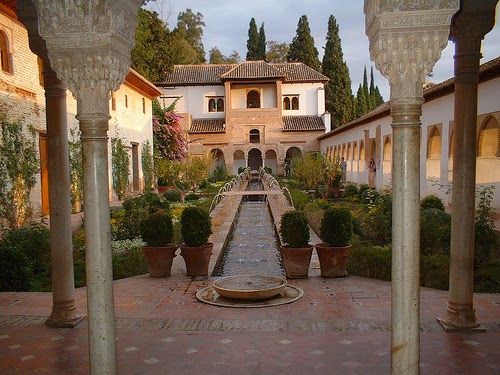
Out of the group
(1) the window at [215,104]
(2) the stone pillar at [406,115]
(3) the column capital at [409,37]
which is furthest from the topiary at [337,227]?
(1) the window at [215,104]

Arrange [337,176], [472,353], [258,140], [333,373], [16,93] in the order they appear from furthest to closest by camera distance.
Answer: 1. [258,140]
2. [337,176]
3. [16,93]
4. [472,353]
5. [333,373]

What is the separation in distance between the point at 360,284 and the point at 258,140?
110ft

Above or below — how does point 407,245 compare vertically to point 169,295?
above

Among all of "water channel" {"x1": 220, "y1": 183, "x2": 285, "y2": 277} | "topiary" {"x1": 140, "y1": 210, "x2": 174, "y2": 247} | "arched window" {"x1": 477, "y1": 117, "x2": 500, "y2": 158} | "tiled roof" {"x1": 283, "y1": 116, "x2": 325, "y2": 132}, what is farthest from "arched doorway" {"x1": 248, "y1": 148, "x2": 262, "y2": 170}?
"topiary" {"x1": 140, "y1": 210, "x2": 174, "y2": 247}

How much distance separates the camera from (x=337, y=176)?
2047 centimetres

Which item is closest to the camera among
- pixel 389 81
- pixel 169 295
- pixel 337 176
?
pixel 389 81

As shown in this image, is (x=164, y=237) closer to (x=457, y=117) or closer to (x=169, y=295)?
(x=169, y=295)

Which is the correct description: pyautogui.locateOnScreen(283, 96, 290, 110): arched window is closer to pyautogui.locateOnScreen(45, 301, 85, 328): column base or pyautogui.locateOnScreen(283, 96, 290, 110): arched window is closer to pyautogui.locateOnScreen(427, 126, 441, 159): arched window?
pyautogui.locateOnScreen(427, 126, 441, 159): arched window

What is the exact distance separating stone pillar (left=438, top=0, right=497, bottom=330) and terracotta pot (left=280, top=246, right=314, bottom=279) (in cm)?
254

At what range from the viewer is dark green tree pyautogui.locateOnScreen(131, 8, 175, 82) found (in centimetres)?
2978

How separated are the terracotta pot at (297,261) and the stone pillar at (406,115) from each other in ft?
12.4

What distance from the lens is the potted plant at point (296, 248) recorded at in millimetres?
7094

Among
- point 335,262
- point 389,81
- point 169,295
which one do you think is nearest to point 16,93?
point 169,295

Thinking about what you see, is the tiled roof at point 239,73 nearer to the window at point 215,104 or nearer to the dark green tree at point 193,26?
the window at point 215,104
